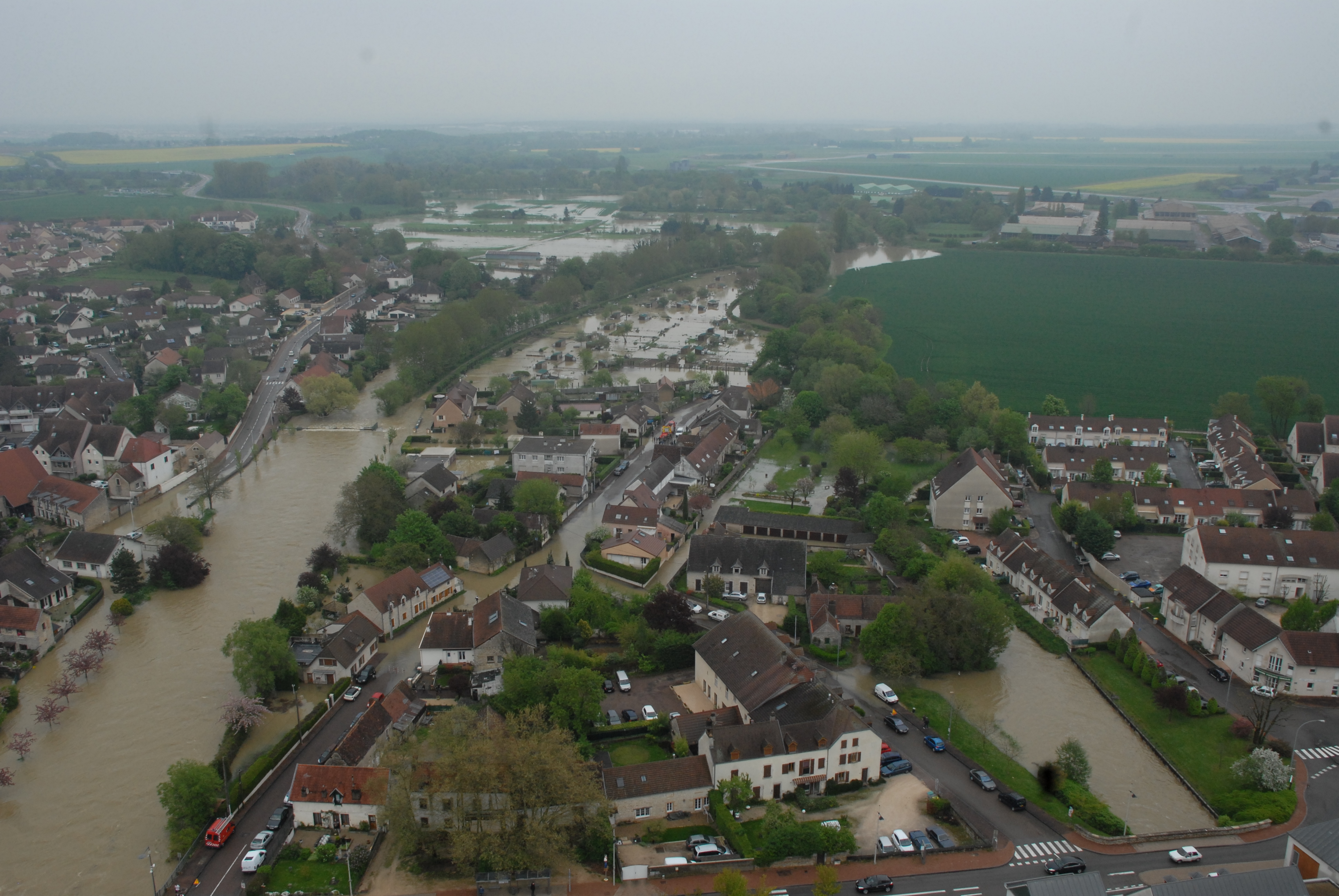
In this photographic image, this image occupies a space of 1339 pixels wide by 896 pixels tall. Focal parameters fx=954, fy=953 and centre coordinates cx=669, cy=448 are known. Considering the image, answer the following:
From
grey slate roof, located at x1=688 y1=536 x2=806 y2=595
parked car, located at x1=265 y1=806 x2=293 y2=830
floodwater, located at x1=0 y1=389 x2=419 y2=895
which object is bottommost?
floodwater, located at x1=0 y1=389 x2=419 y2=895

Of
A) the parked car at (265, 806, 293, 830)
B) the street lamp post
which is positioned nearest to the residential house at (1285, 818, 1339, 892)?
the street lamp post

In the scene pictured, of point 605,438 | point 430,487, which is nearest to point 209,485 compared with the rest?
point 430,487

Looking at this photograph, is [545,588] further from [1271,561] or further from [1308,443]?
[1308,443]

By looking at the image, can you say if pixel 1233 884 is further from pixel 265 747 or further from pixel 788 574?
pixel 265 747

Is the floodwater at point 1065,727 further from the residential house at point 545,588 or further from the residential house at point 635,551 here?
the residential house at point 635,551

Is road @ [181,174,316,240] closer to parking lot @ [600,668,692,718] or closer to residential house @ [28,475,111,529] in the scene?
residential house @ [28,475,111,529]
